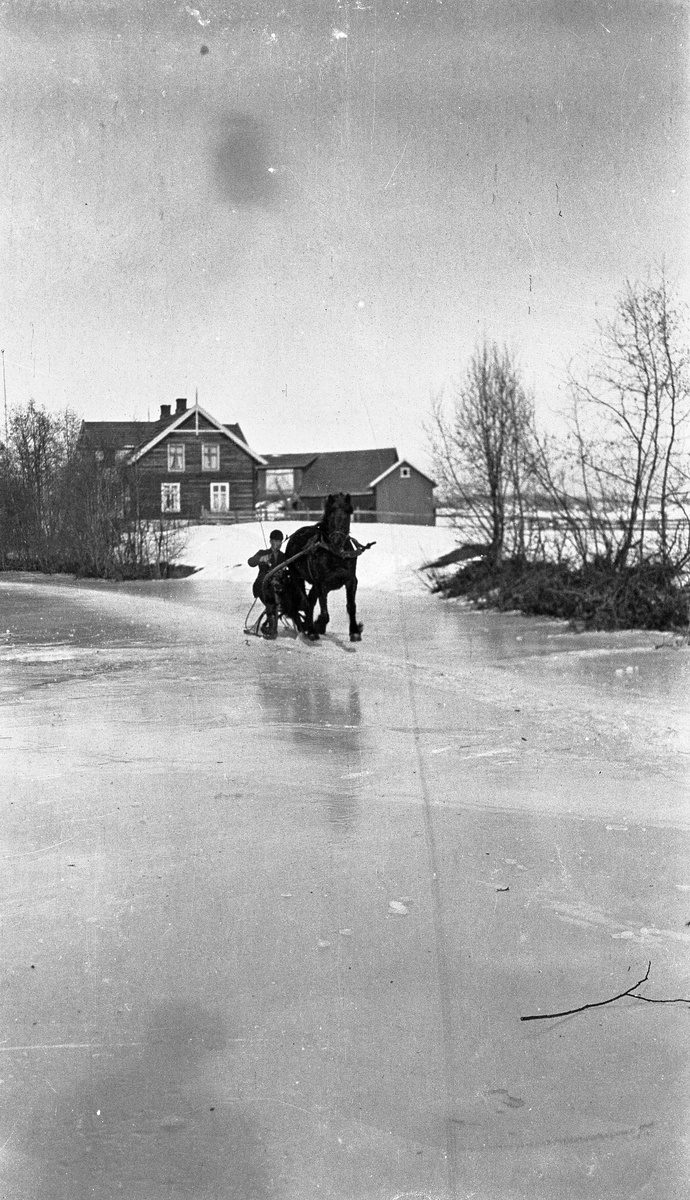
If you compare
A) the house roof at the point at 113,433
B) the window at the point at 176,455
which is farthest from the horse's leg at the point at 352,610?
the window at the point at 176,455

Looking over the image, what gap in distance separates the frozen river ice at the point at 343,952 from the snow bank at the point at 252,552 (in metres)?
17.4

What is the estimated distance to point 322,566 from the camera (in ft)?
49.4

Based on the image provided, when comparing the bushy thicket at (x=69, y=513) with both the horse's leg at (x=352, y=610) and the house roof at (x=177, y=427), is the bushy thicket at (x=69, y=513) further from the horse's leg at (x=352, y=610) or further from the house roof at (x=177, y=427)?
the horse's leg at (x=352, y=610)

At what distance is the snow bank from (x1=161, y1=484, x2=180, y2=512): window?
0.82 metres

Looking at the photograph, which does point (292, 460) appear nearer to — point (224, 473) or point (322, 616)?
point (224, 473)

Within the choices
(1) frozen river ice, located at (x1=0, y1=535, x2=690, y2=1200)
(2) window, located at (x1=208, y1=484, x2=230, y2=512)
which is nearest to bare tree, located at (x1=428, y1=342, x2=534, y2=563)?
(1) frozen river ice, located at (x1=0, y1=535, x2=690, y2=1200)

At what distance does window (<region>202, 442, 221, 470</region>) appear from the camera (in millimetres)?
41609

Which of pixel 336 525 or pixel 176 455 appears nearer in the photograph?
pixel 336 525

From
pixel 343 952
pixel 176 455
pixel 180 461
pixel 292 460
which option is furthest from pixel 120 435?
pixel 292 460

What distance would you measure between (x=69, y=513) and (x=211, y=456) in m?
16.3

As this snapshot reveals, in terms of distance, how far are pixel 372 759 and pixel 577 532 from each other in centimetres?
1077

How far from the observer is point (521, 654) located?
14.5 m

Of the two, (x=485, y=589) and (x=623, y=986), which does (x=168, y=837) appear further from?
(x=485, y=589)

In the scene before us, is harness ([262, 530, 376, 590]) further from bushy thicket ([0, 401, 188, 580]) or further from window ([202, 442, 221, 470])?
window ([202, 442, 221, 470])
